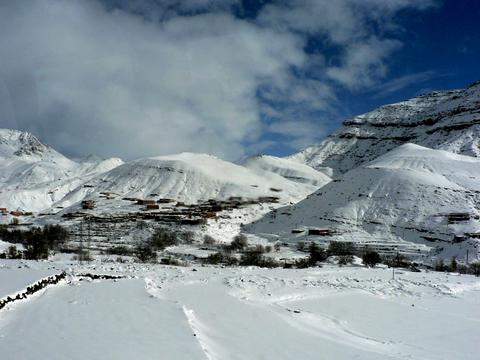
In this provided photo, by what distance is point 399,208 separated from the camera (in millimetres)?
72000

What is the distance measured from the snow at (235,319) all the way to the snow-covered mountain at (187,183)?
98.2m

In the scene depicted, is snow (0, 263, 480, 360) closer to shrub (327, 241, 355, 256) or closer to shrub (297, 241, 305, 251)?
shrub (327, 241, 355, 256)

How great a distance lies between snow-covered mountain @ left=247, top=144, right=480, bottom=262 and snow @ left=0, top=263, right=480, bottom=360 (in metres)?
36.7

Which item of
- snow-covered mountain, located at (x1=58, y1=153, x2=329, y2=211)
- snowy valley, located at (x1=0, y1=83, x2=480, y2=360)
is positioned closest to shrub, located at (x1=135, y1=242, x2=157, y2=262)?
snowy valley, located at (x1=0, y1=83, x2=480, y2=360)

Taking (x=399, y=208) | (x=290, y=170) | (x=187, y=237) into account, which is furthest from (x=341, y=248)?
(x=290, y=170)

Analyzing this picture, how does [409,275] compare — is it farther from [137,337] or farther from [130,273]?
[137,337]

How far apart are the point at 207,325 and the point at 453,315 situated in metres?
11.0

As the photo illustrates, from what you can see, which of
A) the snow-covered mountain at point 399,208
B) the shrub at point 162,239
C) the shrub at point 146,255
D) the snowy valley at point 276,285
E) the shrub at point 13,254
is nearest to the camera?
the snowy valley at point 276,285

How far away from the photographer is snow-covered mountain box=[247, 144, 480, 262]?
62.6 metres

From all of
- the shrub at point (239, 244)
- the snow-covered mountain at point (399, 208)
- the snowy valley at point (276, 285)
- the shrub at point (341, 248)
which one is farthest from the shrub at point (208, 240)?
the shrub at point (341, 248)

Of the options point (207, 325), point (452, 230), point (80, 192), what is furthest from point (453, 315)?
point (80, 192)

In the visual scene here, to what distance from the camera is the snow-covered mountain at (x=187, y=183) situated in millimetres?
125938

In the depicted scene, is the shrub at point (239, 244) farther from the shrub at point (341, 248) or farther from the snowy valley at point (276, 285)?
the shrub at point (341, 248)

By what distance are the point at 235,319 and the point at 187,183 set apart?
120649 millimetres
